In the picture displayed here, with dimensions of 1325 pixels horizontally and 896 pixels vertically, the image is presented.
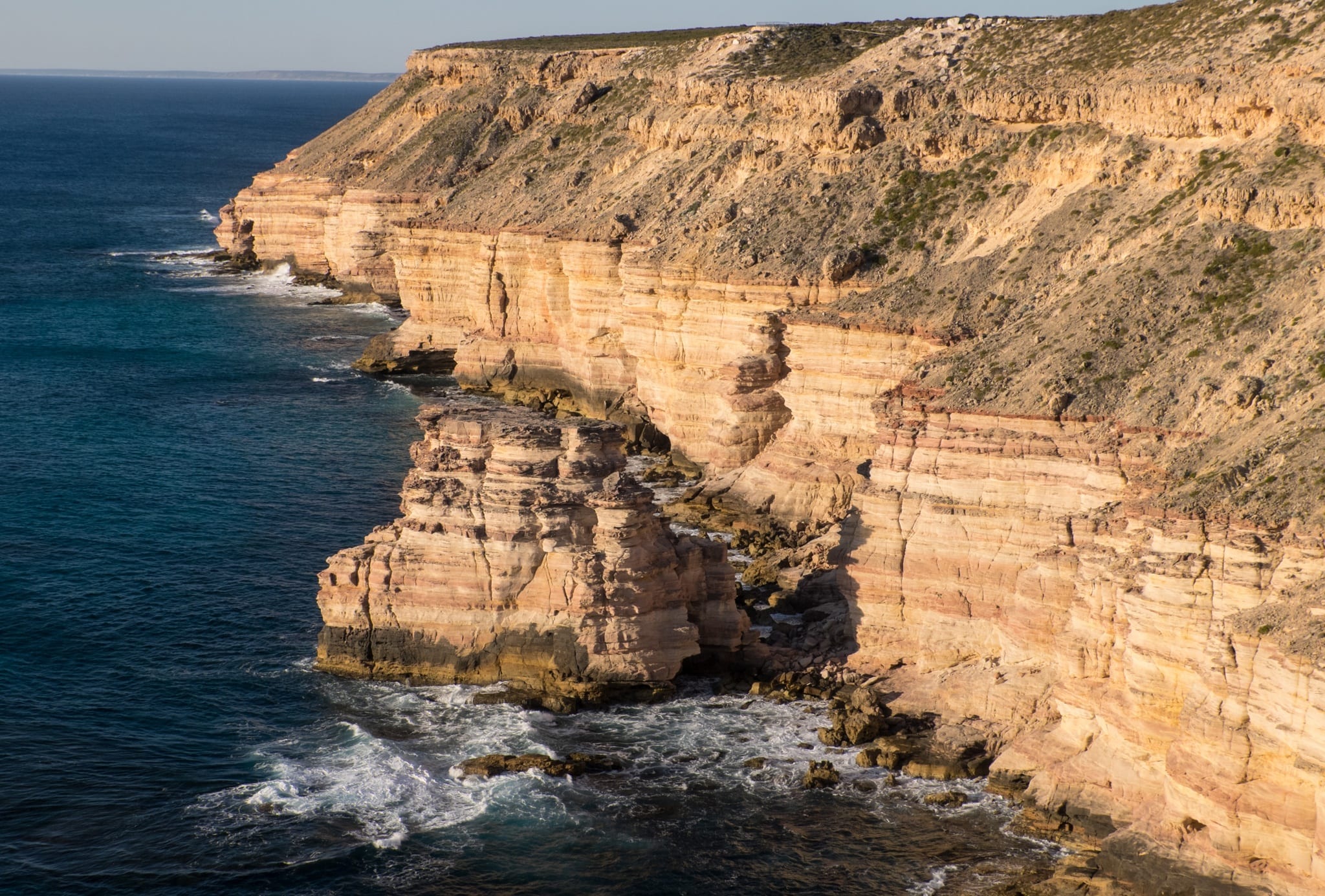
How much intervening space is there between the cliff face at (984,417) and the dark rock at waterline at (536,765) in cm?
415

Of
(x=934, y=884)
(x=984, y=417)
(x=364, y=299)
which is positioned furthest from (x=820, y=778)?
(x=364, y=299)

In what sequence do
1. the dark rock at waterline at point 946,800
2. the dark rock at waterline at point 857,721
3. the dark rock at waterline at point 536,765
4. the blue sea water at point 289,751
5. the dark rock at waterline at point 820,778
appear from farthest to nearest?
the dark rock at waterline at point 857,721
the dark rock at waterline at point 536,765
the dark rock at waterline at point 820,778
the dark rock at waterline at point 946,800
the blue sea water at point 289,751

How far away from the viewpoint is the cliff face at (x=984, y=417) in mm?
35781

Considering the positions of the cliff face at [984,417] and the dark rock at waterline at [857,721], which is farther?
the dark rock at waterline at [857,721]

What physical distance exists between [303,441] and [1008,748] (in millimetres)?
43287

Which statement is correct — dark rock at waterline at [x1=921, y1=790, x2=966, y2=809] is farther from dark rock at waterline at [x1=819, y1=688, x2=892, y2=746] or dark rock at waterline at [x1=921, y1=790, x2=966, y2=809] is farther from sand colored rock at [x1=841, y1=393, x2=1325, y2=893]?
dark rock at waterline at [x1=819, y1=688, x2=892, y2=746]

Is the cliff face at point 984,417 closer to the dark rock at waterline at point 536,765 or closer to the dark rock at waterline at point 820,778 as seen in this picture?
the dark rock at waterline at point 536,765

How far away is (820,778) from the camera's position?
3997 cm

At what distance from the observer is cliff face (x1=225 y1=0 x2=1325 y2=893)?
35.8 meters

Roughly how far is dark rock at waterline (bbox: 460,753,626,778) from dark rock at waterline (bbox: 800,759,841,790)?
5001 mm

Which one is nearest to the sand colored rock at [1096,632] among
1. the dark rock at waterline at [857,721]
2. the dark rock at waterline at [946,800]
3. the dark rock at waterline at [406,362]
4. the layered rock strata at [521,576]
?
the dark rock at waterline at [857,721]

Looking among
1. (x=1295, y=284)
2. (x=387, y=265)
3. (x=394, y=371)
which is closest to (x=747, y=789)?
(x=1295, y=284)

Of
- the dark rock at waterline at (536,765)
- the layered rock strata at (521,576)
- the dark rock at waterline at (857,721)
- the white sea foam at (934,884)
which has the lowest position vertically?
the white sea foam at (934,884)

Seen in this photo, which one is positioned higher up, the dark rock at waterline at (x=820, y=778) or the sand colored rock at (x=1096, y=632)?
the sand colored rock at (x=1096, y=632)
